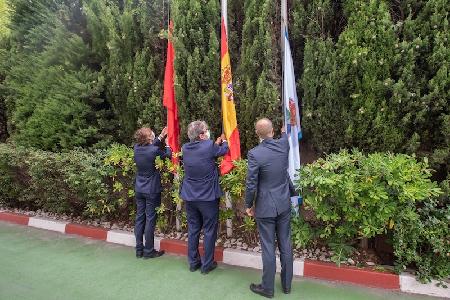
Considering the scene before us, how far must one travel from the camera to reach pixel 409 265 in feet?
15.2

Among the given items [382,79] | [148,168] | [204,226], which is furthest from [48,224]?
[382,79]

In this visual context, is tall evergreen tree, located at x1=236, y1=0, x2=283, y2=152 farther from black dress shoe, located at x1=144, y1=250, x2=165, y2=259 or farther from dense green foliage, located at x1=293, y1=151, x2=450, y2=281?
black dress shoe, located at x1=144, y1=250, x2=165, y2=259

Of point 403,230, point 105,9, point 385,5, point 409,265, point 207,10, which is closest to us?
point 403,230

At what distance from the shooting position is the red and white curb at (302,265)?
4289 mm

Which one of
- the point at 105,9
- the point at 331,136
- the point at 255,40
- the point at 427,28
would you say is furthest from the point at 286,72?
the point at 105,9

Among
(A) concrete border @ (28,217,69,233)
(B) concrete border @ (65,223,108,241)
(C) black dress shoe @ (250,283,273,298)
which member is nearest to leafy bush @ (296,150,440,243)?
(C) black dress shoe @ (250,283,273,298)

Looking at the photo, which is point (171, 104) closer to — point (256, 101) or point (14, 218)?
point (256, 101)

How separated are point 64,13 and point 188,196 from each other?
486 centimetres

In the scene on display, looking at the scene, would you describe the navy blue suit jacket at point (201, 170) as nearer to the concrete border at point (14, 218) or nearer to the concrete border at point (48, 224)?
the concrete border at point (48, 224)

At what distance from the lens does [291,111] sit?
5410mm

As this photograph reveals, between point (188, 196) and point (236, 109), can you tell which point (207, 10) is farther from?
point (188, 196)

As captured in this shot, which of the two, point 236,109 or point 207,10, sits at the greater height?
point 207,10

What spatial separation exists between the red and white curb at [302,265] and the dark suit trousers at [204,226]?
482 millimetres

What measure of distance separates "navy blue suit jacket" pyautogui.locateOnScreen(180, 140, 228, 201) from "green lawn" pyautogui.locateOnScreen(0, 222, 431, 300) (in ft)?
3.47
